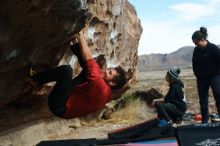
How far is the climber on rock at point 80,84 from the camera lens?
6203 millimetres

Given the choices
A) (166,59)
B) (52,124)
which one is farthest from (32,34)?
(166,59)

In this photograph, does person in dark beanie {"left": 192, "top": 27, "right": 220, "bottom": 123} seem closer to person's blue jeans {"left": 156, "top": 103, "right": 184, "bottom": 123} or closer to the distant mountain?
person's blue jeans {"left": 156, "top": 103, "right": 184, "bottom": 123}

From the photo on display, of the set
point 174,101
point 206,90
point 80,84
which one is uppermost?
point 80,84

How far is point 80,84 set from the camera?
6.44 meters

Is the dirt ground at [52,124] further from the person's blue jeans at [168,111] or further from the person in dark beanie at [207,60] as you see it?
the person in dark beanie at [207,60]

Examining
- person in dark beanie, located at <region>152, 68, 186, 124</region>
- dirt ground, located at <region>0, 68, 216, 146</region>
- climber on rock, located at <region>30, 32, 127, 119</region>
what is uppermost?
climber on rock, located at <region>30, 32, 127, 119</region>

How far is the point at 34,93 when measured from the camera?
861 centimetres

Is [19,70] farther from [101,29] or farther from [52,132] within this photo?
[52,132]

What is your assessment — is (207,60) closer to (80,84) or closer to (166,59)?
(80,84)

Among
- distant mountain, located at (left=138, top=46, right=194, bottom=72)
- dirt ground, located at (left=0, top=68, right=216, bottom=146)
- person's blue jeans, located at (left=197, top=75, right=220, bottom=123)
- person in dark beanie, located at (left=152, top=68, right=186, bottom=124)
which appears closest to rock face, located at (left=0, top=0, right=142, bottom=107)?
dirt ground, located at (left=0, top=68, right=216, bottom=146)

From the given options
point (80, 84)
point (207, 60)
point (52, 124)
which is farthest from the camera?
point (52, 124)

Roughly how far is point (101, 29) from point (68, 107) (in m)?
3.23

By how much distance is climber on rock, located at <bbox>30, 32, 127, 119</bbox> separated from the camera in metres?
6.20

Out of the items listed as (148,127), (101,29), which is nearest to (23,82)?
(148,127)
